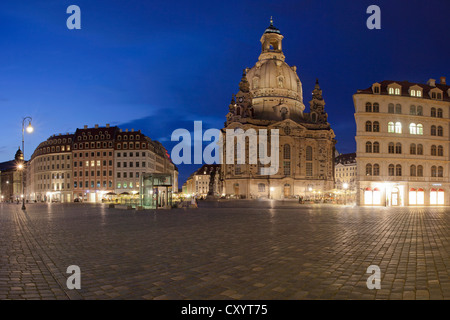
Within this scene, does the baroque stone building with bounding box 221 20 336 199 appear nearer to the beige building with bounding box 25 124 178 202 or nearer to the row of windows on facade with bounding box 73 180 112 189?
the beige building with bounding box 25 124 178 202

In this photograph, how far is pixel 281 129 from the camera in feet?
325

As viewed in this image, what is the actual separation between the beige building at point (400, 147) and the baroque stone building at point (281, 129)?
1595 inches

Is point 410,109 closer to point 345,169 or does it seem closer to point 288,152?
point 288,152

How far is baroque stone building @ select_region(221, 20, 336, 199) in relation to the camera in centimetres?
9525

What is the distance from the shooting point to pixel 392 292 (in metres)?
6.78

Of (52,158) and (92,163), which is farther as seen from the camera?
(52,158)

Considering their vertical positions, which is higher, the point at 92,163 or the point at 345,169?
the point at 92,163

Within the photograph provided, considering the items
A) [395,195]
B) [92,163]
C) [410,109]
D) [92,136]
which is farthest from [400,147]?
[92,136]

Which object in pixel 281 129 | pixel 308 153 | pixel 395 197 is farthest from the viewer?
pixel 308 153

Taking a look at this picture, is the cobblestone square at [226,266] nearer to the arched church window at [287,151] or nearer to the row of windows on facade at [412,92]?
the row of windows on facade at [412,92]

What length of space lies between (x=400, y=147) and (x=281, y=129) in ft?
159

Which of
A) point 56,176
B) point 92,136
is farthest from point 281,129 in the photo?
point 56,176

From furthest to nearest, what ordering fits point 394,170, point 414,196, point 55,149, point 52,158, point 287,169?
point 52,158
point 55,149
point 287,169
point 414,196
point 394,170

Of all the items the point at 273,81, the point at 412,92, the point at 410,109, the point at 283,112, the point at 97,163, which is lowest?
the point at 97,163
